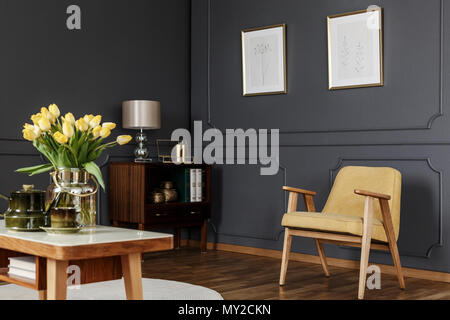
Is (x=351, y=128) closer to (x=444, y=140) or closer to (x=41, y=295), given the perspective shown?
(x=444, y=140)

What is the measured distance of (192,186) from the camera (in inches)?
197

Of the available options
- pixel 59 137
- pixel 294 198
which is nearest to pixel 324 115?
pixel 294 198

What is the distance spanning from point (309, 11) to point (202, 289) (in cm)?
241

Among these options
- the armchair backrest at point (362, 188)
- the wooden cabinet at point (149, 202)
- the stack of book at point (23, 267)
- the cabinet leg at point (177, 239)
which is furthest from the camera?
the cabinet leg at point (177, 239)

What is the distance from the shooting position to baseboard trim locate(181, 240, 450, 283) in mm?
3955

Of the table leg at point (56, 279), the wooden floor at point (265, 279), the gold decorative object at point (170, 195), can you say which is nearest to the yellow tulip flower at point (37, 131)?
the table leg at point (56, 279)

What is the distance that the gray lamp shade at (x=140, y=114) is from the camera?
4.69m

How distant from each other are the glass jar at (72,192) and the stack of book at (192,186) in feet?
8.40

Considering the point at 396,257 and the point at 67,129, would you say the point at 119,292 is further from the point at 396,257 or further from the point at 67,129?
the point at 396,257

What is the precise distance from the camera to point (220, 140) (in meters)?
5.29

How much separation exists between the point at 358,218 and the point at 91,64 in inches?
100

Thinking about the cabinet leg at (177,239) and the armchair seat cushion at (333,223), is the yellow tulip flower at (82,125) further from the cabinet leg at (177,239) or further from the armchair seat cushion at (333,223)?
the cabinet leg at (177,239)

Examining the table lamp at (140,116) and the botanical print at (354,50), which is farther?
the table lamp at (140,116)
